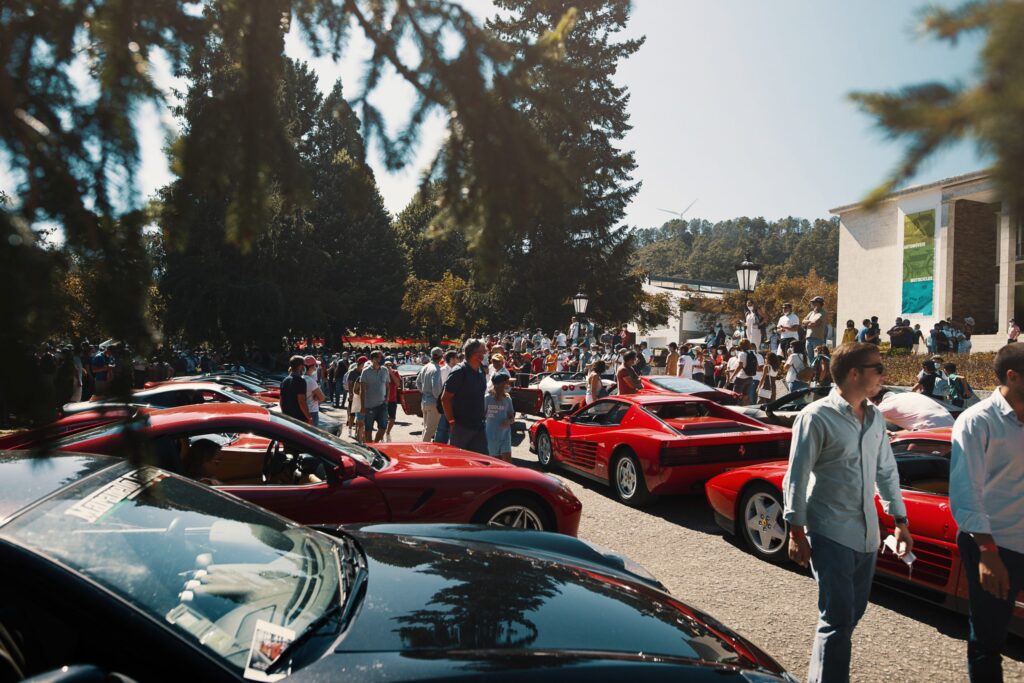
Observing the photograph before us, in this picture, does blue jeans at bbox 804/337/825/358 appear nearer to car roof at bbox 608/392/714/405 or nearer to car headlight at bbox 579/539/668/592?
car roof at bbox 608/392/714/405

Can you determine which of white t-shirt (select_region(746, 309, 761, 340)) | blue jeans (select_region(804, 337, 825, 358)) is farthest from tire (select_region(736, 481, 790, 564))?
white t-shirt (select_region(746, 309, 761, 340))

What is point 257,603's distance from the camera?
227 cm

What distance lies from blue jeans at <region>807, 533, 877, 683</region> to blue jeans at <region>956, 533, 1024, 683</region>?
43 cm

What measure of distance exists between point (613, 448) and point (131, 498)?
6003mm

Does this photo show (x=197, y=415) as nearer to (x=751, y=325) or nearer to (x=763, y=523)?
(x=763, y=523)

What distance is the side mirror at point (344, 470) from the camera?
466cm

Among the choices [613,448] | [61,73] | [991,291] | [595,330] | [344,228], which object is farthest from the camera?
[344,228]

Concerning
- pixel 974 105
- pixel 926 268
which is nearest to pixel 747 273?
pixel 974 105

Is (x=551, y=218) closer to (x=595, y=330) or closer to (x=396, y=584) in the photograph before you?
(x=396, y=584)

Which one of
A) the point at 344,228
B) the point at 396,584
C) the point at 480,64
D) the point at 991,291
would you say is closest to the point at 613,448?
the point at 396,584

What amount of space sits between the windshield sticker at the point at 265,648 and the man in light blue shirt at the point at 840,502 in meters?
2.26

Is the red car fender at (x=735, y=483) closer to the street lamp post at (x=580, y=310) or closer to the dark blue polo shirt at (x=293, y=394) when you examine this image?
the dark blue polo shirt at (x=293, y=394)

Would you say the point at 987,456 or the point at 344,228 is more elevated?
the point at 344,228

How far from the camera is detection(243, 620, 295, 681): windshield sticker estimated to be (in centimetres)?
192
